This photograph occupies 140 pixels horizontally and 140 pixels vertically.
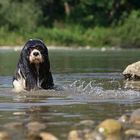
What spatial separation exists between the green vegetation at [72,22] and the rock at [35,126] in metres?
46.9

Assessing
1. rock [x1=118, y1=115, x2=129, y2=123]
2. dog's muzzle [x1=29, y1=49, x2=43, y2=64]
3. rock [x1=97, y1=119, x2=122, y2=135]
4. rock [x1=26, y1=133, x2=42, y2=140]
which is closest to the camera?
rock [x1=26, y1=133, x2=42, y2=140]

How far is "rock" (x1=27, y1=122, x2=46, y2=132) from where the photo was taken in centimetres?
899

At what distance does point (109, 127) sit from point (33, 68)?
16.1ft

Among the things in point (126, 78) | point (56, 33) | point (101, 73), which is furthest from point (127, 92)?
point (56, 33)

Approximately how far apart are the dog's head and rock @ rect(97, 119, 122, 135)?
4.35 meters

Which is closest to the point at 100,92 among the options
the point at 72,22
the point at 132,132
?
the point at 132,132

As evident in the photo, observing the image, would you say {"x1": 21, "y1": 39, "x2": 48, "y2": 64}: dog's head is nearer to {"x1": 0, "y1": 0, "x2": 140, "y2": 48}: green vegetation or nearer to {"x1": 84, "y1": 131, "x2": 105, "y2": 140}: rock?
{"x1": 84, "y1": 131, "x2": 105, "y2": 140}: rock

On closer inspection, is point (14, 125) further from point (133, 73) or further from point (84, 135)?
point (133, 73)

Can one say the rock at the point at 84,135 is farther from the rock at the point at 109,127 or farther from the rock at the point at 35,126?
the rock at the point at 35,126

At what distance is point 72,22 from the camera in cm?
6262

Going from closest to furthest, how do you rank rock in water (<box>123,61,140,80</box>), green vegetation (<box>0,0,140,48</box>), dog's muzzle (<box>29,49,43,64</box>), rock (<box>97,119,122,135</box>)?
rock (<box>97,119,122,135</box>), dog's muzzle (<box>29,49,43,64</box>), rock in water (<box>123,61,140,80</box>), green vegetation (<box>0,0,140,48</box>)

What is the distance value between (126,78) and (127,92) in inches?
182

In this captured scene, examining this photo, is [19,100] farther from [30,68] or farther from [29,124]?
[29,124]

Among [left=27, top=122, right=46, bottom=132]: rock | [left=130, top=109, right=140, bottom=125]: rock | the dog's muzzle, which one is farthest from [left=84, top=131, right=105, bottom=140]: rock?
the dog's muzzle
